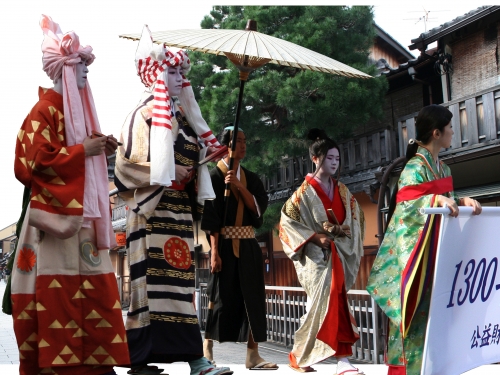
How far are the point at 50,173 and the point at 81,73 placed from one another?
0.71 metres

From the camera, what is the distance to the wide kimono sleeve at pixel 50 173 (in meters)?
3.62

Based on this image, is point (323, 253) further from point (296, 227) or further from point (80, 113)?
point (80, 113)

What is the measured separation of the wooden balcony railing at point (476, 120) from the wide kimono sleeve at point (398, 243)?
825cm

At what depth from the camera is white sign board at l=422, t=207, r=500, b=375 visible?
3.82 m

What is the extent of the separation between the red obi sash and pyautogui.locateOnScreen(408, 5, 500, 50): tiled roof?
9117 mm

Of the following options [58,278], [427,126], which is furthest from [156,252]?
[427,126]

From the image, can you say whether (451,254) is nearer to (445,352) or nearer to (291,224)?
(445,352)

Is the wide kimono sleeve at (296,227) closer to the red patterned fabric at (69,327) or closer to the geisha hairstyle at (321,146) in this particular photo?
the geisha hairstyle at (321,146)

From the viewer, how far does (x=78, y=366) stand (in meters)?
3.58

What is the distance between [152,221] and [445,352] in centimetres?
212

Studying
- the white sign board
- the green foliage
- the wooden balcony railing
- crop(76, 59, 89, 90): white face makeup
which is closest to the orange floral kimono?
crop(76, 59, 89, 90): white face makeup

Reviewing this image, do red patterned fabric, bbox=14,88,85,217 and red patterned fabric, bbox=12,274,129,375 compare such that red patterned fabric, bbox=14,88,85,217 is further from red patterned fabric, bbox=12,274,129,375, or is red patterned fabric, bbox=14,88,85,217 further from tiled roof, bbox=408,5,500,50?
tiled roof, bbox=408,5,500,50

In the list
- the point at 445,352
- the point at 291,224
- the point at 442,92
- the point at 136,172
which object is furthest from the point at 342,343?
the point at 442,92

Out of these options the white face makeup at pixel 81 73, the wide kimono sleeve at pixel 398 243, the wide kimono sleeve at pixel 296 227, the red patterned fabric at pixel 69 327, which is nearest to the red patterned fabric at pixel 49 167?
the white face makeup at pixel 81 73
